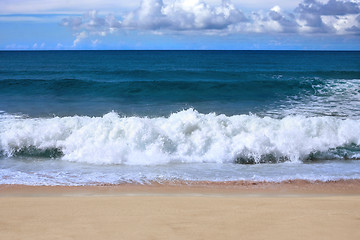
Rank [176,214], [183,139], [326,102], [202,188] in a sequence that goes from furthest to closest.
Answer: [326,102] < [183,139] < [202,188] < [176,214]

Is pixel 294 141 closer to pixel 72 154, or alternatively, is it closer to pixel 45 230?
pixel 72 154

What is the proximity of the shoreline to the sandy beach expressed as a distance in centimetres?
2

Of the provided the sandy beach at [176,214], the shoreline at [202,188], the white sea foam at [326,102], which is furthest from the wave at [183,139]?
the white sea foam at [326,102]

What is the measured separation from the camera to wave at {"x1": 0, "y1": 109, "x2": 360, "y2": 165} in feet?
28.0

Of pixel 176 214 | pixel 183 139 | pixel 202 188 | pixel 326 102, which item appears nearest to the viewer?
pixel 176 214

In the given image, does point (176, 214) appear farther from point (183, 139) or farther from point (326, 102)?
point (326, 102)

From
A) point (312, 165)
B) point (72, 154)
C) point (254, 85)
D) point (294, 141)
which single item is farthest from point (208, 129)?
point (254, 85)

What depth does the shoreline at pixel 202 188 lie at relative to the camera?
20.4ft

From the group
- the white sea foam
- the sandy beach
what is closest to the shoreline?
the sandy beach

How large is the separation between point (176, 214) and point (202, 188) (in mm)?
1720

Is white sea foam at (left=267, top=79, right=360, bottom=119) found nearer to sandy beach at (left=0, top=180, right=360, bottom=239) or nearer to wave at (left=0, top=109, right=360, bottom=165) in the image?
wave at (left=0, top=109, right=360, bottom=165)

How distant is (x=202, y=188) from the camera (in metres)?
6.41

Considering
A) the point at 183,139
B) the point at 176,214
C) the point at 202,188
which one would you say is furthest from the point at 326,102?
the point at 176,214

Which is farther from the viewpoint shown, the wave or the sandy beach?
the wave
